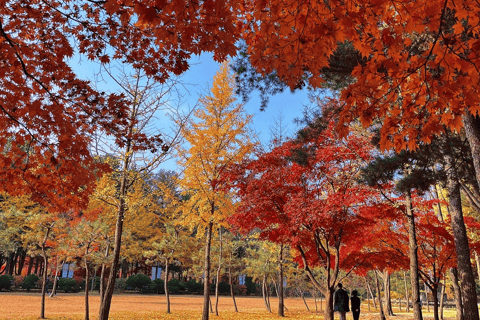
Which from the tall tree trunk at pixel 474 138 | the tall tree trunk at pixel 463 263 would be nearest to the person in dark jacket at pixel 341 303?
the tall tree trunk at pixel 463 263

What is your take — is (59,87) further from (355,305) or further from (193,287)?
(193,287)

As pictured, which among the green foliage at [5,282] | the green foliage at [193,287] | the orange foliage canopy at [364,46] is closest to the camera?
the orange foliage canopy at [364,46]

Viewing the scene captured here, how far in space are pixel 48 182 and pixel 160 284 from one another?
86.8ft

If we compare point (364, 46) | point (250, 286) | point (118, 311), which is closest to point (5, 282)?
point (118, 311)

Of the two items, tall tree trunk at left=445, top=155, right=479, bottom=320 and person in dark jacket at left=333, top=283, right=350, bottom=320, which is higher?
tall tree trunk at left=445, top=155, right=479, bottom=320

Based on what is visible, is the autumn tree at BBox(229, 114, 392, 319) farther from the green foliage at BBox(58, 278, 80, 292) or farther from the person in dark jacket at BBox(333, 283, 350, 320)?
the green foliage at BBox(58, 278, 80, 292)

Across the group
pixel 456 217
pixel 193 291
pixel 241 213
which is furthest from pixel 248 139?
pixel 193 291

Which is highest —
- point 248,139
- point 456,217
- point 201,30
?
point 248,139

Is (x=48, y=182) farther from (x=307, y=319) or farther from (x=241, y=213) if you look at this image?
(x=307, y=319)

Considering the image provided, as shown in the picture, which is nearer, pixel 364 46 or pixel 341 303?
pixel 364 46

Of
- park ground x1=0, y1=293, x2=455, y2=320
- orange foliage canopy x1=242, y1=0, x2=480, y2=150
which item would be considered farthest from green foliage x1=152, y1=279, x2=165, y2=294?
orange foliage canopy x1=242, y1=0, x2=480, y2=150

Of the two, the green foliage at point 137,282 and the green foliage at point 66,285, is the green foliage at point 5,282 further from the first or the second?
the green foliage at point 137,282

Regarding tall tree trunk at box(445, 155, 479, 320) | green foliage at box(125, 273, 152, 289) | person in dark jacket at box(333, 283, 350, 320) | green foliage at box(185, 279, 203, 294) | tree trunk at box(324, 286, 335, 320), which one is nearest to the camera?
tall tree trunk at box(445, 155, 479, 320)

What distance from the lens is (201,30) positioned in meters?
2.87
